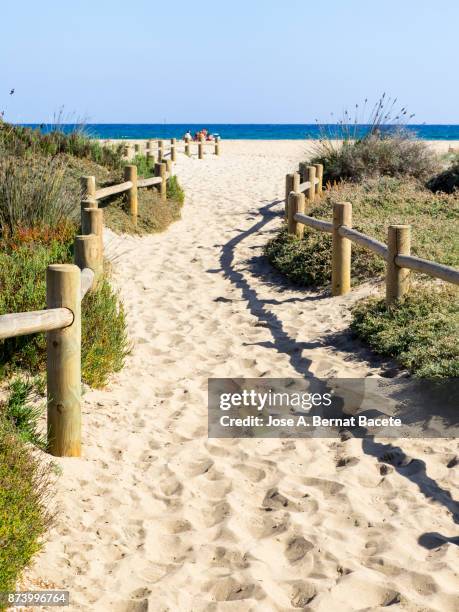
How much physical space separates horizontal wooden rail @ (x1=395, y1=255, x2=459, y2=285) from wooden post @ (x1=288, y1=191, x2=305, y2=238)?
12.1ft

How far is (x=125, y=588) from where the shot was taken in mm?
3523

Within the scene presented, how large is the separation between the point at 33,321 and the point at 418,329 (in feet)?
12.4

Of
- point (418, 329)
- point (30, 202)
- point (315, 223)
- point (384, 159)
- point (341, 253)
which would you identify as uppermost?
point (384, 159)

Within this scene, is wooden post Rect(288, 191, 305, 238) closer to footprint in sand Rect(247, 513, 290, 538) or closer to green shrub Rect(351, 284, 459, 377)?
green shrub Rect(351, 284, 459, 377)

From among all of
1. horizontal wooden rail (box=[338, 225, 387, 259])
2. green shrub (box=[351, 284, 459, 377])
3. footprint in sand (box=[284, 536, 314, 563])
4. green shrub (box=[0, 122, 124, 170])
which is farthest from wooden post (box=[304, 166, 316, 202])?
footprint in sand (box=[284, 536, 314, 563])

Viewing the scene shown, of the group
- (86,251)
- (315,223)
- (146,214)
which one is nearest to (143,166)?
(146,214)

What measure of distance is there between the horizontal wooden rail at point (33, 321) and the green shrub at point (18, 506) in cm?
55

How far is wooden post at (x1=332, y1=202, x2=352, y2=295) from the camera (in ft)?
28.6

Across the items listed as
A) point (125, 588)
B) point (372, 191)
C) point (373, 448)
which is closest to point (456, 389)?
point (373, 448)

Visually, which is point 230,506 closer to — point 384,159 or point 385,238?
point 385,238

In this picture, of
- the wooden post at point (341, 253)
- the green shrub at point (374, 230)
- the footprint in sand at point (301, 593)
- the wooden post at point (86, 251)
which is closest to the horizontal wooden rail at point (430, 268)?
the wooden post at point (341, 253)

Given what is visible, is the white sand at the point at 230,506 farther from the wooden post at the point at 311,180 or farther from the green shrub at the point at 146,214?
the wooden post at the point at 311,180

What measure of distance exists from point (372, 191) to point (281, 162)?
46.1ft

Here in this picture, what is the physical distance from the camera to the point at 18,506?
11.6 ft
